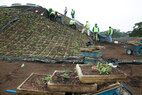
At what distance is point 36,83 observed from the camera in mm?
2877

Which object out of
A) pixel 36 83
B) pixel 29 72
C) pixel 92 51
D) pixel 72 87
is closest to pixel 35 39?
pixel 29 72

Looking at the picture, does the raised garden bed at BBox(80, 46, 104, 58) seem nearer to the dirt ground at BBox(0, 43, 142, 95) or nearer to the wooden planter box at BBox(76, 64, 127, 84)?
the dirt ground at BBox(0, 43, 142, 95)

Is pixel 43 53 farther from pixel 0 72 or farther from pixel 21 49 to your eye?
pixel 0 72

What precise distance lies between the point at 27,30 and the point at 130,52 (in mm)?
9238

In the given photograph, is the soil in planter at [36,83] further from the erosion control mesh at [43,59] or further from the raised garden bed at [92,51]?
the erosion control mesh at [43,59]

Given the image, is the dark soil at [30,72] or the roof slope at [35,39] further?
the roof slope at [35,39]

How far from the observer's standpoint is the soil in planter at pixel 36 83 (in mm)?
2662

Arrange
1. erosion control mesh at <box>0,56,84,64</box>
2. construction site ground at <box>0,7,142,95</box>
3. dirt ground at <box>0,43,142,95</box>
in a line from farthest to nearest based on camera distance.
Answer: erosion control mesh at <box>0,56,84,64</box>
construction site ground at <box>0,7,142,95</box>
dirt ground at <box>0,43,142,95</box>

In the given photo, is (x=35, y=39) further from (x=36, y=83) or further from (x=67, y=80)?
(x=67, y=80)

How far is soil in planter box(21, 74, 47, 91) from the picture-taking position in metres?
2.66

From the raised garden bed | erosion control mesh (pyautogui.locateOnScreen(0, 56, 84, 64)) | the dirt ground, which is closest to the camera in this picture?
the dirt ground

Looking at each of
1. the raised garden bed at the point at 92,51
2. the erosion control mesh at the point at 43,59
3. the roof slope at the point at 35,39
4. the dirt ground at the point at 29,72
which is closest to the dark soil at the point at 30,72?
the dirt ground at the point at 29,72

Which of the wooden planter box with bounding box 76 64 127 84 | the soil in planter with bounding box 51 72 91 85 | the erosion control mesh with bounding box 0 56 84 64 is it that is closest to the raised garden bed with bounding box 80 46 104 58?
the erosion control mesh with bounding box 0 56 84 64

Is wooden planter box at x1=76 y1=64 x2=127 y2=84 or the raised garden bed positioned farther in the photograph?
the raised garden bed
